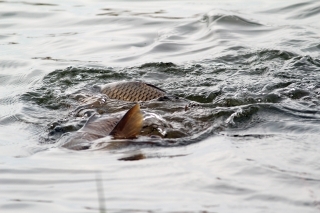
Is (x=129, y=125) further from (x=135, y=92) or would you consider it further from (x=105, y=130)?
(x=135, y=92)

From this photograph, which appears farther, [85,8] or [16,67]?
[85,8]

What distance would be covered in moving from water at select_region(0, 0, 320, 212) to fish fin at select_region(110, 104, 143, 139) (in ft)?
0.31

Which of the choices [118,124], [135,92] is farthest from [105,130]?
[135,92]

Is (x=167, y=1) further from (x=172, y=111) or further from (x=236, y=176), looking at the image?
(x=236, y=176)

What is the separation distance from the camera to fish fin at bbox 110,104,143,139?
146 inches

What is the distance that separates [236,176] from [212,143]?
2.17ft

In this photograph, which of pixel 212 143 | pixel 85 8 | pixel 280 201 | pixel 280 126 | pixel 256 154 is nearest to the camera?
pixel 280 201

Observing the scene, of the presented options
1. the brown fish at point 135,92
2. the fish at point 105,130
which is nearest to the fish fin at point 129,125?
the fish at point 105,130

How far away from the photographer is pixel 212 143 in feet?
13.3

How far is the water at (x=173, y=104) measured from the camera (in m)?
3.24

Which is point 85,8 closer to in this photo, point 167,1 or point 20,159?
point 167,1

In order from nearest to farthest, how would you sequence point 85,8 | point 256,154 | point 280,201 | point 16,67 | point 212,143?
point 280,201 → point 256,154 → point 212,143 → point 16,67 → point 85,8

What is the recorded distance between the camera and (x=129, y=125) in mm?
3809

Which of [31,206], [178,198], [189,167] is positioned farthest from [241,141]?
[31,206]
